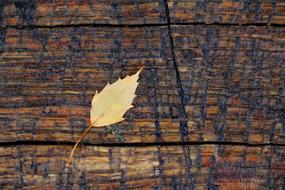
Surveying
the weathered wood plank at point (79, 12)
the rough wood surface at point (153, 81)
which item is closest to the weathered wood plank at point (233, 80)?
the rough wood surface at point (153, 81)

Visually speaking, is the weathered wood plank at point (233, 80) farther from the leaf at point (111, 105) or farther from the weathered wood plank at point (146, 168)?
the leaf at point (111, 105)

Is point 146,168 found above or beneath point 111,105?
beneath

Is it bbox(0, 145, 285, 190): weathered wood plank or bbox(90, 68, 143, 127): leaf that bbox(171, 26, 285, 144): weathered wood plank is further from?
bbox(90, 68, 143, 127): leaf

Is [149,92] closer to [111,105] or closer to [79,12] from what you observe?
[111,105]

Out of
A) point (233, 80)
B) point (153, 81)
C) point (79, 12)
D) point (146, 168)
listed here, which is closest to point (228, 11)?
point (233, 80)

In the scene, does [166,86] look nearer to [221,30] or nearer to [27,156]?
[221,30]

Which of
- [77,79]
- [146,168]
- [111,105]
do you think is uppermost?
[77,79]

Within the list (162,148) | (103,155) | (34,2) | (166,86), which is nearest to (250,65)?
(166,86)

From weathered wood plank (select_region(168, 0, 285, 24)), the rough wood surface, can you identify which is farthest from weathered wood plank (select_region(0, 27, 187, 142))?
weathered wood plank (select_region(168, 0, 285, 24))
